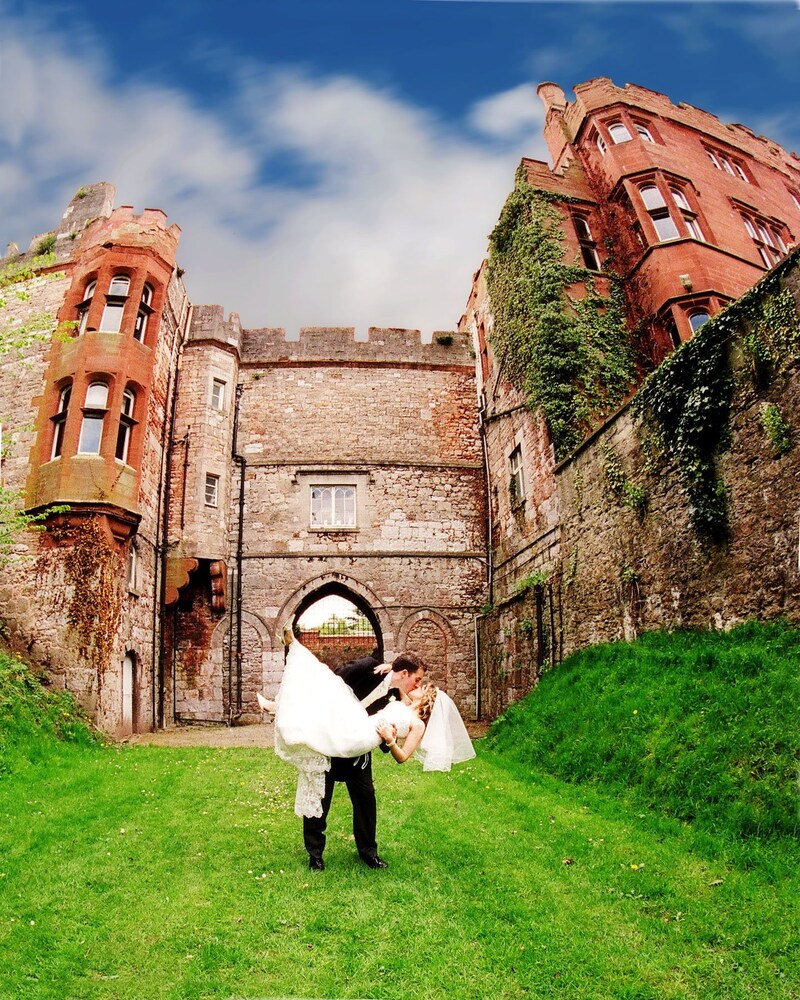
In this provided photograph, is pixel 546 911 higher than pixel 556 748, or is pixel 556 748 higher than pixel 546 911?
pixel 556 748

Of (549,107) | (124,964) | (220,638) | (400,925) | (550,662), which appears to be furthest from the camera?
(549,107)

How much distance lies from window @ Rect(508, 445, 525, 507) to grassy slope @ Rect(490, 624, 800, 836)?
6.51 m

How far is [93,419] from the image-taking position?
13648 mm

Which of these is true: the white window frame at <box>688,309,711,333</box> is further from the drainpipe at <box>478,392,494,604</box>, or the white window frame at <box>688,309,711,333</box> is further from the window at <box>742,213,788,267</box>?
the drainpipe at <box>478,392,494,604</box>

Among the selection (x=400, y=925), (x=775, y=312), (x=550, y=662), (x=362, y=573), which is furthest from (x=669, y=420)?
(x=362, y=573)

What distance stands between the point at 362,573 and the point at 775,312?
12.5 metres

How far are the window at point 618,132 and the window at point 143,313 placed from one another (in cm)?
1414

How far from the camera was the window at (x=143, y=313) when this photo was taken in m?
15.1

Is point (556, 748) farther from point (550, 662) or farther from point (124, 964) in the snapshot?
point (124, 964)

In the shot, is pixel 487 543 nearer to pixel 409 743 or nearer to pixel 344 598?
pixel 344 598

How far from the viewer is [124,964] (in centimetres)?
328

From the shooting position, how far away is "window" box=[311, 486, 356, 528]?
17.8 metres

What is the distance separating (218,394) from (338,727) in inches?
605

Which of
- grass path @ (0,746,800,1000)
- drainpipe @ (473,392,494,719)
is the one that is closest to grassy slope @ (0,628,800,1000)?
grass path @ (0,746,800,1000)
